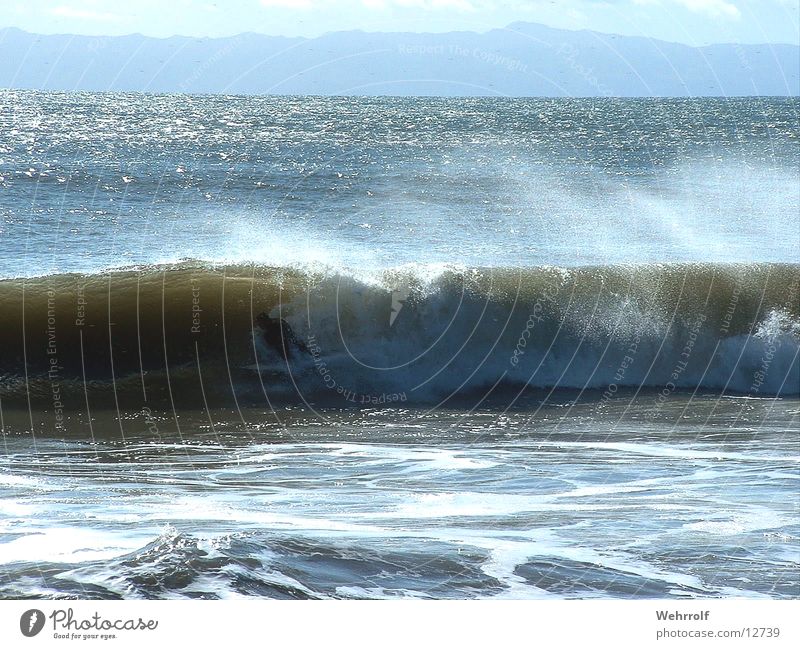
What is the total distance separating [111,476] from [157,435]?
2289 millimetres

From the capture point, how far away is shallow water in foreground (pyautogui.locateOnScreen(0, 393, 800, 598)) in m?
7.35

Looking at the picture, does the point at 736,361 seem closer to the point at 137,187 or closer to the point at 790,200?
the point at 790,200

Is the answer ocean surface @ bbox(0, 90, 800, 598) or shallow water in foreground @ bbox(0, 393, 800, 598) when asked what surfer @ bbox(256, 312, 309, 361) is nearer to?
ocean surface @ bbox(0, 90, 800, 598)

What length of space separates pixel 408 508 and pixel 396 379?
664 cm

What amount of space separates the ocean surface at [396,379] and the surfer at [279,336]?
0.16 feet

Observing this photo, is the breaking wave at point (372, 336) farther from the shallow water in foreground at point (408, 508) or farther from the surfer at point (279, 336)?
the shallow water in foreground at point (408, 508)

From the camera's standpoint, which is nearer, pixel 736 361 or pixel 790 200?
pixel 736 361

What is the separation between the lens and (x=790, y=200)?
108 ft

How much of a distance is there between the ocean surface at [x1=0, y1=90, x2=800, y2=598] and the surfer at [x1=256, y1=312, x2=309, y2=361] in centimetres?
5

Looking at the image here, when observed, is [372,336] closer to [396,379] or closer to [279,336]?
[396,379]

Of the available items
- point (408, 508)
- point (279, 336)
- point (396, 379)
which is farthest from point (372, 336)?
point (408, 508)

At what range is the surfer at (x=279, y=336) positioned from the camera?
16359 mm

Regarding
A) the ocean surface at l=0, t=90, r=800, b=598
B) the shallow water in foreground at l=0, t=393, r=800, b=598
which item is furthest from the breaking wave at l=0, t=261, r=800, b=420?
the shallow water in foreground at l=0, t=393, r=800, b=598

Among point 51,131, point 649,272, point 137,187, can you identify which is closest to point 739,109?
point 51,131
